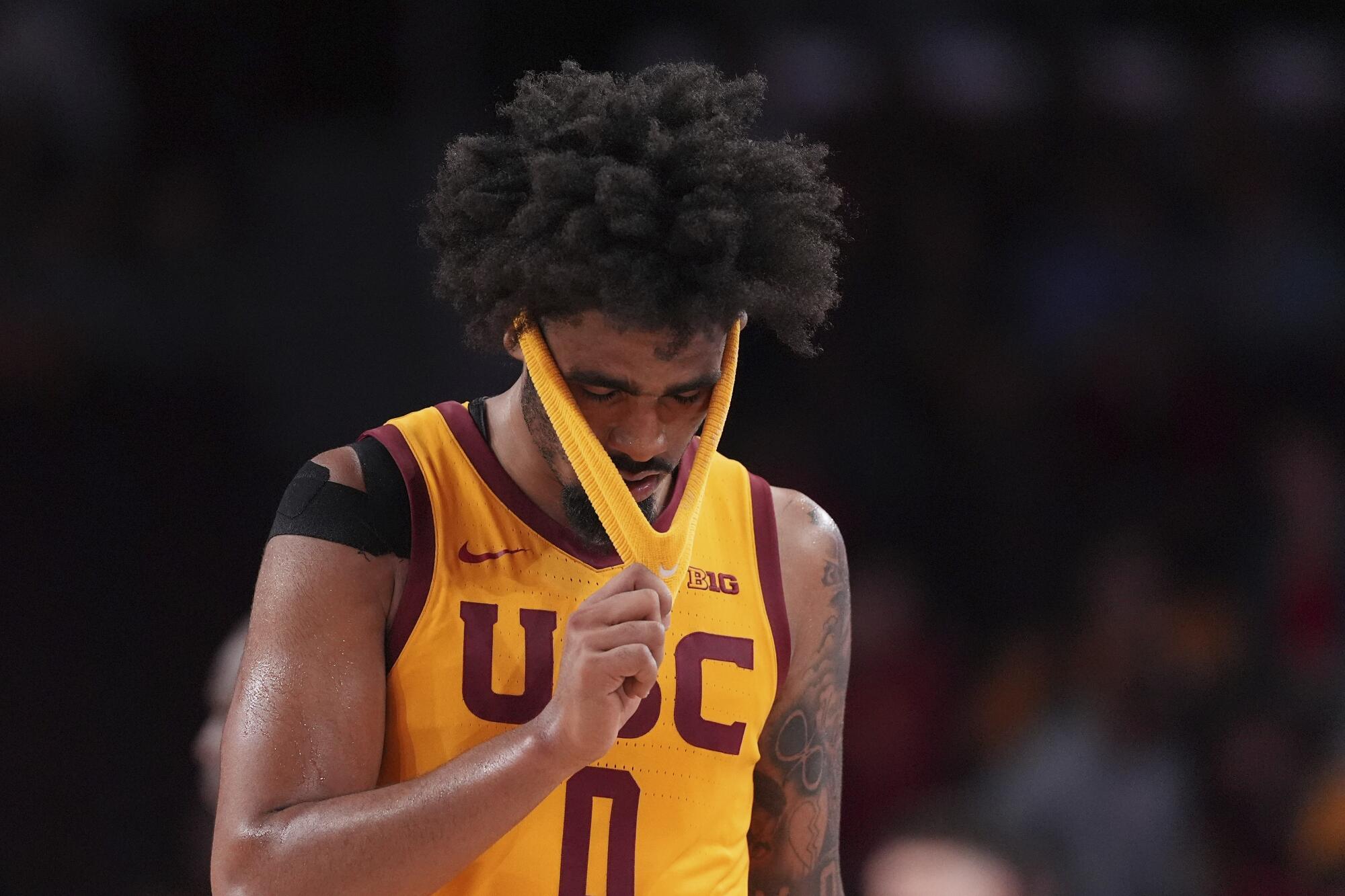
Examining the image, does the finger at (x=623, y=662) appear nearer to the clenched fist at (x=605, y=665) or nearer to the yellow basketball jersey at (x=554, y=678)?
the clenched fist at (x=605, y=665)

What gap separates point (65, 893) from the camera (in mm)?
3727

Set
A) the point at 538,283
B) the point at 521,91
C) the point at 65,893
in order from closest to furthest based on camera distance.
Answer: the point at 538,283
the point at 521,91
the point at 65,893

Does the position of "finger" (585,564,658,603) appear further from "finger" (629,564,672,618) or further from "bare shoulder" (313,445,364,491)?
"bare shoulder" (313,445,364,491)

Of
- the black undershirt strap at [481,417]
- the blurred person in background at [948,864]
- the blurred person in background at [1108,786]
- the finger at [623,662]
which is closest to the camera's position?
the finger at [623,662]

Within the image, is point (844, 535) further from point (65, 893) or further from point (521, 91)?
point (521, 91)

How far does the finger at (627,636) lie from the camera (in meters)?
1.63

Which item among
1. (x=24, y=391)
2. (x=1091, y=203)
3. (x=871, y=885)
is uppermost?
(x=1091, y=203)

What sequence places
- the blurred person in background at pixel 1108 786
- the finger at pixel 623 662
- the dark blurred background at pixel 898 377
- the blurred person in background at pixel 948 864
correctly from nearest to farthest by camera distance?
the finger at pixel 623 662, the blurred person in background at pixel 948 864, the dark blurred background at pixel 898 377, the blurred person in background at pixel 1108 786

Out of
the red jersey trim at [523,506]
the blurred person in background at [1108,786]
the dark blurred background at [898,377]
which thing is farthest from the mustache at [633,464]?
the blurred person in background at [1108,786]

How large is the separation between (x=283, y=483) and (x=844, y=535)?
1801mm

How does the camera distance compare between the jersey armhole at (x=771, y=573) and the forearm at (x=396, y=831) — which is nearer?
the forearm at (x=396, y=831)

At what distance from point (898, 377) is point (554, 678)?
335cm

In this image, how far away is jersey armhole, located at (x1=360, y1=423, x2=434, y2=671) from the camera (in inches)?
74.3

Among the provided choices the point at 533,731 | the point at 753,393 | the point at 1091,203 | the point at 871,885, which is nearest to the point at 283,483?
the point at 753,393
